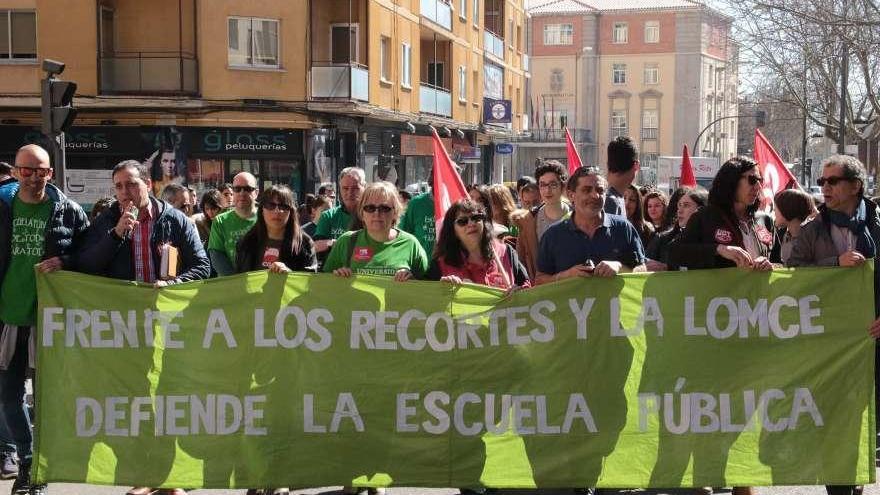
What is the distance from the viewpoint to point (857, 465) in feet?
18.9

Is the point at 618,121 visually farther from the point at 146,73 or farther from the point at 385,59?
the point at 146,73

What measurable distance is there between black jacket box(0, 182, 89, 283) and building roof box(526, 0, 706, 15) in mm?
77653

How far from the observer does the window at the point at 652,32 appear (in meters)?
81.9

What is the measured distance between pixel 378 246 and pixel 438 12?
30715 mm

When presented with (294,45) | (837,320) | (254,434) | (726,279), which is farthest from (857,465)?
(294,45)

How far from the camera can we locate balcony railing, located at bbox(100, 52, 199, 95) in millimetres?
26359

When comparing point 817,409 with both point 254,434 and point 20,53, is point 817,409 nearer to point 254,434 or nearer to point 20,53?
point 254,434

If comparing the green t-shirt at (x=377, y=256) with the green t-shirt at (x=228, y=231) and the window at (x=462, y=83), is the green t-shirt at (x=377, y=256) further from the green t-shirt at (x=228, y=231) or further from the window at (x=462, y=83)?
the window at (x=462, y=83)

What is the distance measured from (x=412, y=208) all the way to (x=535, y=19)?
78023 millimetres

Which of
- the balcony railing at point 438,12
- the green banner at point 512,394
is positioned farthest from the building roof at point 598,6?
the green banner at point 512,394

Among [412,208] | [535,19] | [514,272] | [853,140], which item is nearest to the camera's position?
[514,272]

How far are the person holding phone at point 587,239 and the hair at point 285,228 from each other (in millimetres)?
1436

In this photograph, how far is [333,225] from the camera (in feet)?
27.7

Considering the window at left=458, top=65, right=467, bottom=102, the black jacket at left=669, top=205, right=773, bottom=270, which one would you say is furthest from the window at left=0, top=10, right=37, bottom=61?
the black jacket at left=669, top=205, right=773, bottom=270
